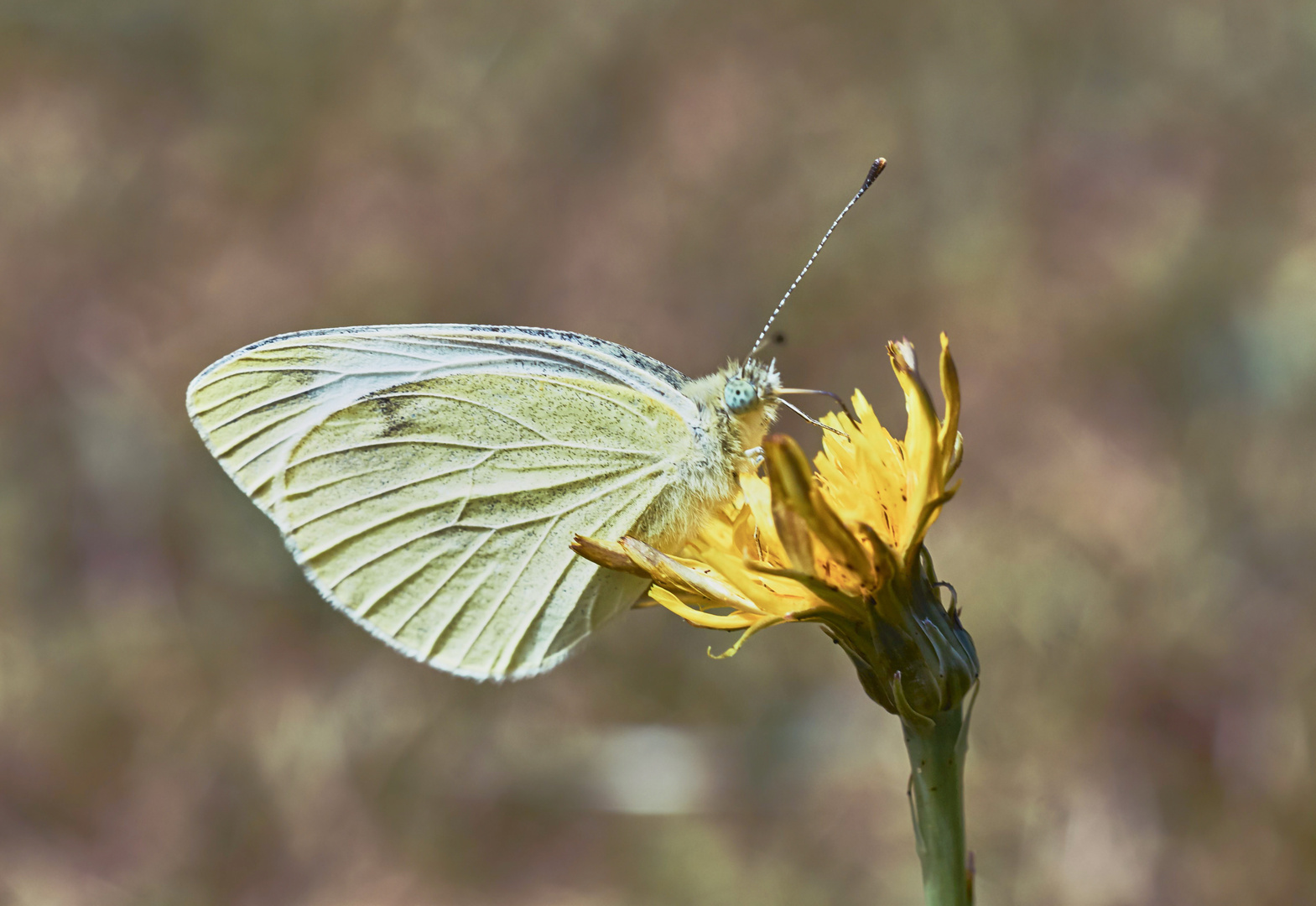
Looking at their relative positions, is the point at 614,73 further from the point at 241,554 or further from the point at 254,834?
the point at 254,834

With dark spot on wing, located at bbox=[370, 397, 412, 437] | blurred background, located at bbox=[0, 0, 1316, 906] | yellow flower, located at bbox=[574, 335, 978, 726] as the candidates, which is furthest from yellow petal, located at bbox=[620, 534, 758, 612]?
blurred background, located at bbox=[0, 0, 1316, 906]

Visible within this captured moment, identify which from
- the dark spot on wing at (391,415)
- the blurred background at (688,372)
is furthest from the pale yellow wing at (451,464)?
the blurred background at (688,372)

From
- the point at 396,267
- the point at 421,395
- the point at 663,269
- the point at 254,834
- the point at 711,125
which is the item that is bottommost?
the point at 254,834

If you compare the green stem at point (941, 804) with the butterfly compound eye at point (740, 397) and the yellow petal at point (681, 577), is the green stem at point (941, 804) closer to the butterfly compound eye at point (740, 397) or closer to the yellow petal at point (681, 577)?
the yellow petal at point (681, 577)

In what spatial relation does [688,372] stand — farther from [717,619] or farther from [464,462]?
[717,619]

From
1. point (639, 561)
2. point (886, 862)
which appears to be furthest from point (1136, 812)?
point (639, 561)

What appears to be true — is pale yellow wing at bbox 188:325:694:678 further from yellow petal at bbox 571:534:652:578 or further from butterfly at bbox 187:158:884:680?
yellow petal at bbox 571:534:652:578
